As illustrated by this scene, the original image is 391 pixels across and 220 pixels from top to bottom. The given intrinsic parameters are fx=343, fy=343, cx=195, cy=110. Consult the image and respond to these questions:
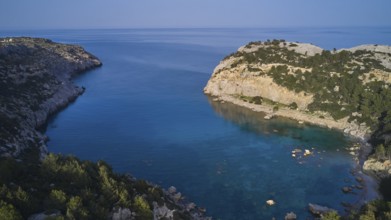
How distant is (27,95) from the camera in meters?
74.3

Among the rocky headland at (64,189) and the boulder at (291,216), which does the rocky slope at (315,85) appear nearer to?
the boulder at (291,216)

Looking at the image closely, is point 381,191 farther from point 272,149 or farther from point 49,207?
point 49,207

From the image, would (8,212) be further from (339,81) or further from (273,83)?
(339,81)

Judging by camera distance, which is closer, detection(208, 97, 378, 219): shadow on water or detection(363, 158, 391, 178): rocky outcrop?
detection(208, 97, 378, 219): shadow on water

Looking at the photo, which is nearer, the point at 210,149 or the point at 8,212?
the point at 8,212

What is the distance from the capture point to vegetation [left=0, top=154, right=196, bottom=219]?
2416cm

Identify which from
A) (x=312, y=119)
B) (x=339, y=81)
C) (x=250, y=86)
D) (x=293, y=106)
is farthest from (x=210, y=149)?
(x=339, y=81)

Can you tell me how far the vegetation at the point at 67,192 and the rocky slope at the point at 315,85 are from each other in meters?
41.0

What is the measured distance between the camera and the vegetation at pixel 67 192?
2416cm

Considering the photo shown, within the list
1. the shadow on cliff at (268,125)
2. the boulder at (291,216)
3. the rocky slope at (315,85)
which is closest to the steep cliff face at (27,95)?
the boulder at (291,216)

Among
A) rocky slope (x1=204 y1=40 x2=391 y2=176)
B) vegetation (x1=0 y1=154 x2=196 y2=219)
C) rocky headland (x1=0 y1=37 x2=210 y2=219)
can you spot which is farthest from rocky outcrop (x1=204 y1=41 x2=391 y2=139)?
vegetation (x1=0 y1=154 x2=196 y2=219)

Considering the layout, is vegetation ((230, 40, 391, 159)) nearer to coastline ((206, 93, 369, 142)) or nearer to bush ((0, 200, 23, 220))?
coastline ((206, 93, 369, 142))

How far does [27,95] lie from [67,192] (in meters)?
53.9

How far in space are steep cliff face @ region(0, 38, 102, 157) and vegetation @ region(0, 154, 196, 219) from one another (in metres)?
17.7
